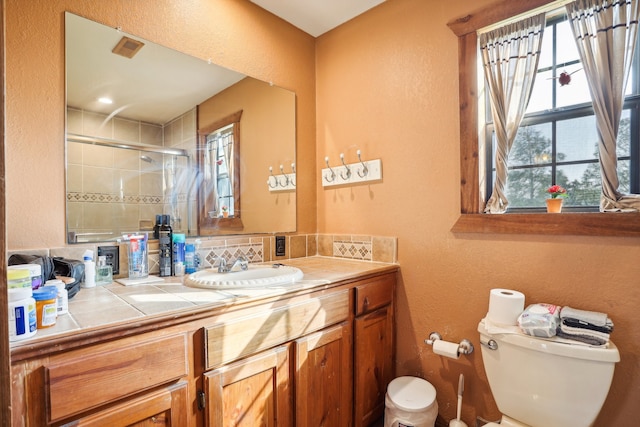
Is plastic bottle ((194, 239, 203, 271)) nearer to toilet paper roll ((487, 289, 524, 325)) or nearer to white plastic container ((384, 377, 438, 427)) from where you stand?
white plastic container ((384, 377, 438, 427))

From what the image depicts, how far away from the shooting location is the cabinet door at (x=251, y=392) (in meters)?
1.06

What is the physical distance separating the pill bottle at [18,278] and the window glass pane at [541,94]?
195cm

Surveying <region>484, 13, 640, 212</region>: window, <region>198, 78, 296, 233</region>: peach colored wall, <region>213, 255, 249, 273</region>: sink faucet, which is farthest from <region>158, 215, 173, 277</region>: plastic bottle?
<region>484, 13, 640, 212</region>: window

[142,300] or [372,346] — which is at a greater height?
[142,300]

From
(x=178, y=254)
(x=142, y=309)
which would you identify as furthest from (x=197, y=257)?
(x=142, y=309)

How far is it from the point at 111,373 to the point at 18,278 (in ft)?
1.09

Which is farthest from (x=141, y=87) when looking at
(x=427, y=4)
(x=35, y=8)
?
(x=427, y=4)

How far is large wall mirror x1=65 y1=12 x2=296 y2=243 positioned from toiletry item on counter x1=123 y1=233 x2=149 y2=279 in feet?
0.30

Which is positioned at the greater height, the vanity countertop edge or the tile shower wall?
the tile shower wall

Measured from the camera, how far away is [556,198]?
54.9 inches

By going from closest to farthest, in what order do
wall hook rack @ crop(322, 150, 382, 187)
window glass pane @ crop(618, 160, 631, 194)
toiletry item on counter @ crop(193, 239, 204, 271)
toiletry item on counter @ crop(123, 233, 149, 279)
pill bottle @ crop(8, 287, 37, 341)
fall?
1. pill bottle @ crop(8, 287, 37, 341)
2. window glass pane @ crop(618, 160, 631, 194)
3. toiletry item on counter @ crop(123, 233, 149, 279)
4. toiletry item on counter @ crop(193, 239, 204, 271)
5. wall hook rack @ crop(322, 150, 382, 187)

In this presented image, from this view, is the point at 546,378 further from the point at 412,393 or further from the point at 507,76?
the point at 507,76

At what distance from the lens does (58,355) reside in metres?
0.79

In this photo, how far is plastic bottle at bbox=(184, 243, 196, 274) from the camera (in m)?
1.56
